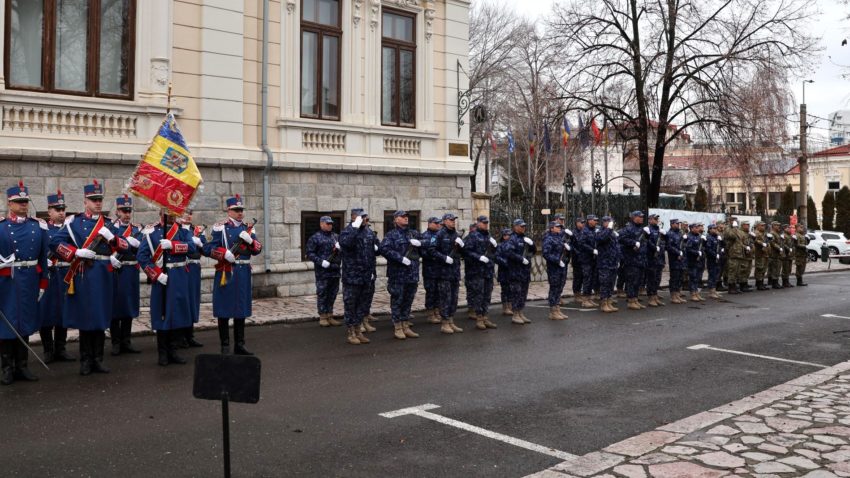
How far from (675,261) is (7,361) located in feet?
45.9

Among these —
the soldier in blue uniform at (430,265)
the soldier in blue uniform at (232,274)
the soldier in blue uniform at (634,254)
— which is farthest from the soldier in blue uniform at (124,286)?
the soldier in blue uniform at (634,254)

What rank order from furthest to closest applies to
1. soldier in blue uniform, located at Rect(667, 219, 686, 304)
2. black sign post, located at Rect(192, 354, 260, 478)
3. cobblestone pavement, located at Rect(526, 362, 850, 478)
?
soldier in blue uniform, located at Rect(667, 219, 686, 304) → cobblestone pavement, located at Rect(526, 362, 850, 478) → black sign post, located at Rect(192, 354, 260, 478)

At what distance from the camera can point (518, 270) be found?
13875 millimetres

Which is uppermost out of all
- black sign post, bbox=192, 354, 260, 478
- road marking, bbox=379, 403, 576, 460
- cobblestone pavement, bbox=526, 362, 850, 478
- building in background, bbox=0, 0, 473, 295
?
building in background, bbox=0, 0, 473, 295

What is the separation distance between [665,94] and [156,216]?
17831mm

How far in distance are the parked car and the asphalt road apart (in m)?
28.4

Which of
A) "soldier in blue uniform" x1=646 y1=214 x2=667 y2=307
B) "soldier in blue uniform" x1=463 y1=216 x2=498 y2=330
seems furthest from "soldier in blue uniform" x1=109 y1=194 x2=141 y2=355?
"soldier in blue uniform" x1=646 y1=214 x2=667 y2=307

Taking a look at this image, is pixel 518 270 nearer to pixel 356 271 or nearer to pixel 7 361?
pixel 356 271

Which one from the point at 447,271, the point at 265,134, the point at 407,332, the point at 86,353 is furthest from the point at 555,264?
the point at 86,353

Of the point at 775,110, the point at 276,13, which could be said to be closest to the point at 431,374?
the point at 276,13

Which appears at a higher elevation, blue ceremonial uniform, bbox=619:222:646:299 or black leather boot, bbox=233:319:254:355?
blue ceremonial uniform, bbox=619:222:646:299

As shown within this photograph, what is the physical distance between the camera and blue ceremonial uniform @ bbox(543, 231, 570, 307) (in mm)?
14477

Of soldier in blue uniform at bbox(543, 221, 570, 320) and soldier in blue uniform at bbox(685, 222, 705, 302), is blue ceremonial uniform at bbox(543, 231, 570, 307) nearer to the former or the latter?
soldier in blue uniform at bbox(543, 221, 570, 320)

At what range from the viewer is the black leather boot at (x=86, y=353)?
8836 mm
